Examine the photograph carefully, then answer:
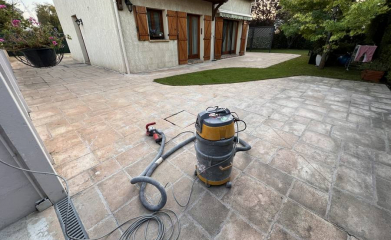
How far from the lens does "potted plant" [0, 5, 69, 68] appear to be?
92.9 inches

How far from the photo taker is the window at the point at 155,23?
23.7 ft

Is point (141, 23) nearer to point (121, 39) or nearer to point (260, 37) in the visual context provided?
point (121, 39)

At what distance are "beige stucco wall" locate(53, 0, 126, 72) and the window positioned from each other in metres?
1.68

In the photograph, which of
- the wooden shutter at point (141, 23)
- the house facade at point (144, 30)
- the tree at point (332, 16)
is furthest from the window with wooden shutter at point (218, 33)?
the wooden shutter at point (141, 23)

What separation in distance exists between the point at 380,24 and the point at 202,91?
899cm

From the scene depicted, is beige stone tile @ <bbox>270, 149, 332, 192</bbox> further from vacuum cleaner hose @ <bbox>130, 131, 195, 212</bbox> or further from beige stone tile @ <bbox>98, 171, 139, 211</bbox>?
beige stone tile @ <bbox>98, 171, 139, 211</bbox>

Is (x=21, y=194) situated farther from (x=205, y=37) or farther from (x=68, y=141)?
(x=205, y=37)

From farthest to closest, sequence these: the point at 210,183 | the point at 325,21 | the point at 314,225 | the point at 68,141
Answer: the point at 325,21, the point at 68,141, the point at 210,183, the point at 314,225

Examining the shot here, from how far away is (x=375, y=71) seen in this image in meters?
5.82

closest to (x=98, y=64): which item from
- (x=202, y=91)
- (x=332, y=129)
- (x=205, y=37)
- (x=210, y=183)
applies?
(x=205, y=37)

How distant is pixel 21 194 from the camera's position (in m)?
1.46

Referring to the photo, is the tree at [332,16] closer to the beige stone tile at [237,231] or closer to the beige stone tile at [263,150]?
the beige stone tile at [263,150]

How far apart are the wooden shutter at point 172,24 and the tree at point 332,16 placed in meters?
5.07

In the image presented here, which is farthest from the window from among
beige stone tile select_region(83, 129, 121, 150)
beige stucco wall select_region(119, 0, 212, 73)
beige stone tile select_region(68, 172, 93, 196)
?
beige stone tile select_region(68, 172, 93, 196)
